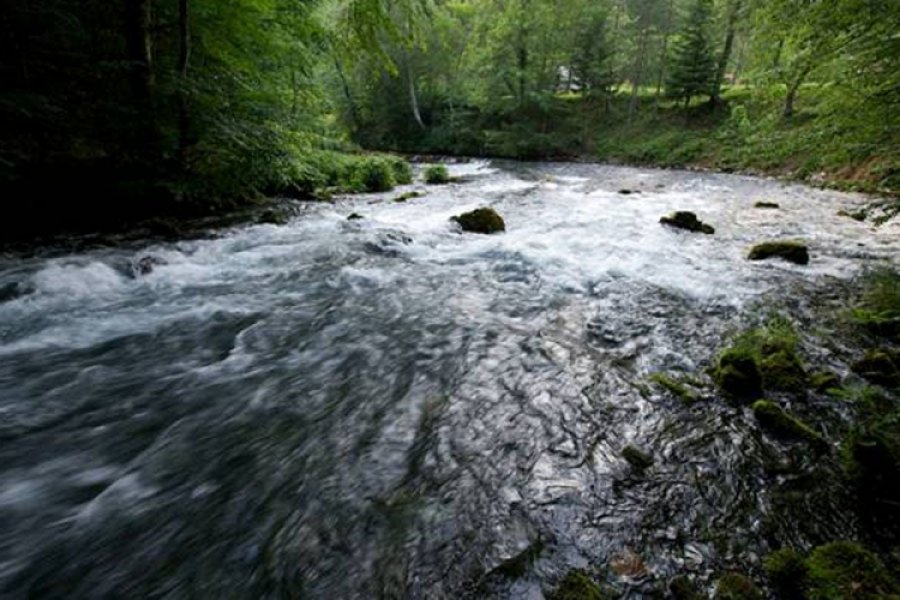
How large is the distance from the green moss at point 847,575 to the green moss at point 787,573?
0.04 m

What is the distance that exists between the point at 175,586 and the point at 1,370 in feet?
11.1

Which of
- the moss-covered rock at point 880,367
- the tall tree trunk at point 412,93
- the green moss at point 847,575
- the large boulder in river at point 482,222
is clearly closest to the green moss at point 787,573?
the green moss at point 847,575

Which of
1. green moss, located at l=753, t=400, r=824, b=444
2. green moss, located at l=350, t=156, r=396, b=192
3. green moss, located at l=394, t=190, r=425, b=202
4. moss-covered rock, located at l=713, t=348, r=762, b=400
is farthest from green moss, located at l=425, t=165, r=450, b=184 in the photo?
green moss, located at l=753, t=400, r=824, b=444

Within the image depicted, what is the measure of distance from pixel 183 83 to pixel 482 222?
6.06 m

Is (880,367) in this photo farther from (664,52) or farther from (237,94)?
(664,52)

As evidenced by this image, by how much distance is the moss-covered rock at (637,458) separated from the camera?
3078 mm

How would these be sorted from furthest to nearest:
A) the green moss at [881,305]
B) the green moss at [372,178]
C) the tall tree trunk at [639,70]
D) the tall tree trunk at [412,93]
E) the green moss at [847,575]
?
the tall tree trunk at [412,93] < the tall tree trunk at [639,70] < the green moss at [372,178] < the green moss at [881,305] < the green moss at [847,575]

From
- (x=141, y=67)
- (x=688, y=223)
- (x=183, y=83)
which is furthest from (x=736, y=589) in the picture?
(x=141, y=67)

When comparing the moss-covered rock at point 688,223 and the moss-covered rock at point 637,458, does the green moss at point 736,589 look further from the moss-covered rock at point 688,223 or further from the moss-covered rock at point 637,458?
the moss-covered rock at point 688,223

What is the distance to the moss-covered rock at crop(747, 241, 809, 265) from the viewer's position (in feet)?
24.0

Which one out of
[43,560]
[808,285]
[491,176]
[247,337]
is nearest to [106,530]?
[43,560]

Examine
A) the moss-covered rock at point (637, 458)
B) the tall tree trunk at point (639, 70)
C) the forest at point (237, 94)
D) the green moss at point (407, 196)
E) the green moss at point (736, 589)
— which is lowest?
the green moss at point (407, 196)

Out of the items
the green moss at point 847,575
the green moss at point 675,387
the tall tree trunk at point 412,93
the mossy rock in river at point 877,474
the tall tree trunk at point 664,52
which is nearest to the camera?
the green moss at point 847,575

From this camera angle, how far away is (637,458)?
3121mm
